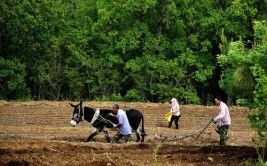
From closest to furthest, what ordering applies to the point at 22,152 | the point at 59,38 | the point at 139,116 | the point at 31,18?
the point at 22,152 → the point at 139,116 → the point at 31,18 → the point at 59,38

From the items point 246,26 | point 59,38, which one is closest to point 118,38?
point 59,38

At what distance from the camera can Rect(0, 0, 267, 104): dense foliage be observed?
4784 cm

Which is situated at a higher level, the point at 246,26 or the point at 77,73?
the point at 246,26

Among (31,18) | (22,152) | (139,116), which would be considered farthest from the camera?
(31,18)

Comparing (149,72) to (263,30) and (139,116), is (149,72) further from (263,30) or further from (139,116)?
(263,30)

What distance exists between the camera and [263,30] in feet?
59.9

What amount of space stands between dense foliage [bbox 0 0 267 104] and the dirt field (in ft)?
37.9

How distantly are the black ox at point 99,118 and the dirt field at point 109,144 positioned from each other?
2.56 ft

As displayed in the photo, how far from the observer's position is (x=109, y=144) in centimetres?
2083

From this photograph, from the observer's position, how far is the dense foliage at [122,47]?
1884 inches

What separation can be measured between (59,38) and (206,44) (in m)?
12.7

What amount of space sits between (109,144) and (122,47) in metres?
27.8

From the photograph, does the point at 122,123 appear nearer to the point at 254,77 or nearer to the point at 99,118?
the point at 99,118

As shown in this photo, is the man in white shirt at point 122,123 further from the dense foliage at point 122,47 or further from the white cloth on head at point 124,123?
the dense foliage at point 122,47
